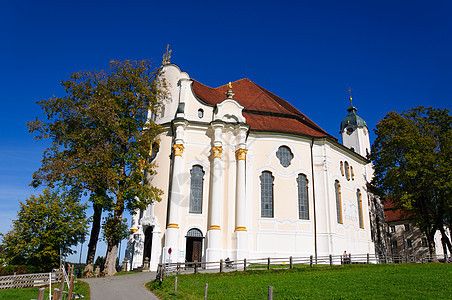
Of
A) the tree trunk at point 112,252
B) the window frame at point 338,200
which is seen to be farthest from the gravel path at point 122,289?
the window frame at point 338,200

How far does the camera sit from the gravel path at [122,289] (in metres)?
14.3

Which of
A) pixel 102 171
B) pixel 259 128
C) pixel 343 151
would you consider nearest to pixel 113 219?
pixel 102 171

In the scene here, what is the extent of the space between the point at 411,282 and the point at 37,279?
62.8ft

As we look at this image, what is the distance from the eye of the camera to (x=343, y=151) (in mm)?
33781

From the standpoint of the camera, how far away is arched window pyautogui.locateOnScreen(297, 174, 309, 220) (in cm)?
2853

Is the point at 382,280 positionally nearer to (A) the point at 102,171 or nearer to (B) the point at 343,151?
(A) the point at 102,171

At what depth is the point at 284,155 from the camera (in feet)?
98.7

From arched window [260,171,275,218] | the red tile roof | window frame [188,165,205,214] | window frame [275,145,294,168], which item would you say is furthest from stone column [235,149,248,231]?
window frame [275,145,294,168]

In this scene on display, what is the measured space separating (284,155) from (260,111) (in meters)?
5.51

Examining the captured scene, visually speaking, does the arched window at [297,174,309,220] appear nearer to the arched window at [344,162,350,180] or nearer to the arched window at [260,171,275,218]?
the arched window at [260,171,275,218]

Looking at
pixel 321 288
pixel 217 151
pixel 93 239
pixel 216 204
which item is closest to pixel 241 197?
pixel 216 204

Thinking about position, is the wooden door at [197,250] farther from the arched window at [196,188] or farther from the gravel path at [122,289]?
the gravel path at [122,289]

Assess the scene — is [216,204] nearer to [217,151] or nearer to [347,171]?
[217,151]

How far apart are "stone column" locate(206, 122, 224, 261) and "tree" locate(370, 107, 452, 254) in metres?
16.0
